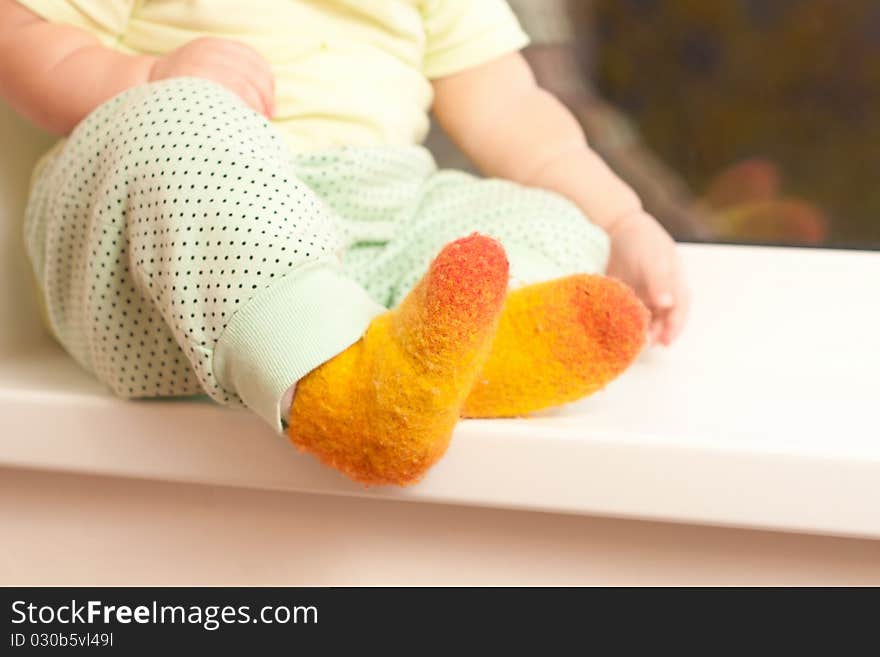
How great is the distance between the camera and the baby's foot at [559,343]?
529 millimetres

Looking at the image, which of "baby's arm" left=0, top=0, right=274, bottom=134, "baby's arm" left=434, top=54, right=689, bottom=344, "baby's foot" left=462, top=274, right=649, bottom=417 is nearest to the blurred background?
"baby's arm" left=434, top=54, right=689, bottom=344

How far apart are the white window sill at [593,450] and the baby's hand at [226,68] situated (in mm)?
206

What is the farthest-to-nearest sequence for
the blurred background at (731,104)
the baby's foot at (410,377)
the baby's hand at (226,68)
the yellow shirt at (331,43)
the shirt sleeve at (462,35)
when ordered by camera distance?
the blurred background at (731,104) < the shirt sleeve at (462,35) < the yellow shirt at (331,43) < the baby's hand at (226,68) < the baby's foot at (410,377)

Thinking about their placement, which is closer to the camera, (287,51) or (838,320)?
(287,51)

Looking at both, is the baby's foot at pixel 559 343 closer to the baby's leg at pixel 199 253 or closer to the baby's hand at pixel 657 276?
the baby's leg at pixel 199 253

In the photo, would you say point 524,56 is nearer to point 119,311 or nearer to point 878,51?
point 878,51

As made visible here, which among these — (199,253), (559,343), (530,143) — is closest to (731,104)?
(530,143)

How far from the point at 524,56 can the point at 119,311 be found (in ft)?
1.84

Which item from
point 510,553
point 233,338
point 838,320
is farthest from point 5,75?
point 838,320

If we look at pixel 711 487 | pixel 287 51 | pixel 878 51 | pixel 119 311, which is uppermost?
pixel 878 51

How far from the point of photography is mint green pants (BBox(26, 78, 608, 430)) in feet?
1.65

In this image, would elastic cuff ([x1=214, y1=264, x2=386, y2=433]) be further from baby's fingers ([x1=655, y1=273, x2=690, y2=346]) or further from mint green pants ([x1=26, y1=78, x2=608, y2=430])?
baby's fingers ([x1=655, y1=273, x2=690, y2=346])

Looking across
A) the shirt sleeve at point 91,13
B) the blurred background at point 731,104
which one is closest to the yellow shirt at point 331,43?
the shirt sleeve at point 91,13

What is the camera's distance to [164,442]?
59 centimetres
